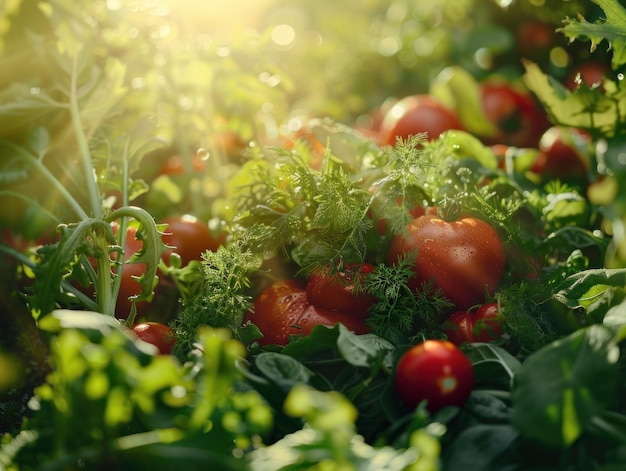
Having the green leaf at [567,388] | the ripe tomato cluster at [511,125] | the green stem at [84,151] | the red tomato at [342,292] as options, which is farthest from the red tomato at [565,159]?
the green stem at [84,151]

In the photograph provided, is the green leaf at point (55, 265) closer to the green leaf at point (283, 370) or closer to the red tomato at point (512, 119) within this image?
the green leaf at point (283, 370)

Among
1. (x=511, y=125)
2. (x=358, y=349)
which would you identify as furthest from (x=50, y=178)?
(x=511, y=125)

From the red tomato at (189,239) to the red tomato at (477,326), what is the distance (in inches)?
16.8

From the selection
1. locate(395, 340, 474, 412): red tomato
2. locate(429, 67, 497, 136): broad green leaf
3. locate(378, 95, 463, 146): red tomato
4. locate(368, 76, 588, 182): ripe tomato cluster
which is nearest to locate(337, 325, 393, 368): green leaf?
locate(395, 340, 474, 412): red tomato

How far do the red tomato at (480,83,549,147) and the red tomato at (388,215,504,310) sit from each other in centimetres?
85

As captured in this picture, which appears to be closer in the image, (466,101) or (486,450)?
(486,450)

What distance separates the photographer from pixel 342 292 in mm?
853

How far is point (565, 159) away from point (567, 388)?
0.88 metres

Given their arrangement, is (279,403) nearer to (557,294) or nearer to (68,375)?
(68,375)

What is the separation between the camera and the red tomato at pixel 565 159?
1365 millimetres

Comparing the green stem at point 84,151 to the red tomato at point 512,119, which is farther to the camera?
the red tomato at point 512,119

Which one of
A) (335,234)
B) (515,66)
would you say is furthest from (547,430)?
(515,66)

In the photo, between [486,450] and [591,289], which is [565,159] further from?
[486,450]

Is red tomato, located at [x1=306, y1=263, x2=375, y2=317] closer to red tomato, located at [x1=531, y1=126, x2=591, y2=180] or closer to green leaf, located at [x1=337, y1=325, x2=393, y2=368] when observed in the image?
green leaf, located at [x1=337, y1=325, x2=393, y2=368]
